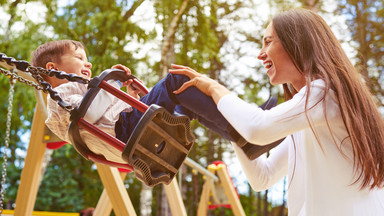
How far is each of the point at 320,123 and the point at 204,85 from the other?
44cm

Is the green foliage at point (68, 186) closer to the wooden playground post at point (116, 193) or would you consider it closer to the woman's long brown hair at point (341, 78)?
the wooden playground post at point (116, 193)

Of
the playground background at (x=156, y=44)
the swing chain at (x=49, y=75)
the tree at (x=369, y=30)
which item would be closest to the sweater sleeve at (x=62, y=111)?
the swing chain at (x=49, y=75)

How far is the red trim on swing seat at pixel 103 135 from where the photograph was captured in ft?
5.00

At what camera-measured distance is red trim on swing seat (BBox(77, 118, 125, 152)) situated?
5.00ft

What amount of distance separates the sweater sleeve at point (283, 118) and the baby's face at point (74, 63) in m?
1.09

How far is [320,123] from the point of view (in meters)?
1.35

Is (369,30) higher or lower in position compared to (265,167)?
lower

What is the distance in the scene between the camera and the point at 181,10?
820 centimetres

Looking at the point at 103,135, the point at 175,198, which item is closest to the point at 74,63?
the point at 103,135

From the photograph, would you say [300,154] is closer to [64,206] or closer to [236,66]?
[236,66]

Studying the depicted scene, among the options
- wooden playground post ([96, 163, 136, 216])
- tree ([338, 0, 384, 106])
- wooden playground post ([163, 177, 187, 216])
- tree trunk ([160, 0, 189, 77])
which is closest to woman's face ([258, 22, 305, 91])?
wooden playground post ([96, 163, 136, 216])

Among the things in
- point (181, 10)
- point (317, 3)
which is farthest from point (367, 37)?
point (181, 10)

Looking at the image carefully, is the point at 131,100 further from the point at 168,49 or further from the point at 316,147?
the point at 168,49

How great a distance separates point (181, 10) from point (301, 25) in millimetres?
6901
